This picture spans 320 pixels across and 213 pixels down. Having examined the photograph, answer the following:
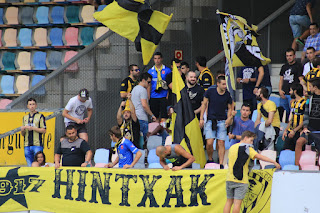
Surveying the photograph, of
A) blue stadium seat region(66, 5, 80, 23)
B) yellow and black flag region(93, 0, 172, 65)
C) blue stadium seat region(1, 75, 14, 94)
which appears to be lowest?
blue stadium seat region(1, 75, 14, 94)

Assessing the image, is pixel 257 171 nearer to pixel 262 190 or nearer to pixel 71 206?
pixel 262 190

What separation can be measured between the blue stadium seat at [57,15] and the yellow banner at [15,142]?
393 centimetres

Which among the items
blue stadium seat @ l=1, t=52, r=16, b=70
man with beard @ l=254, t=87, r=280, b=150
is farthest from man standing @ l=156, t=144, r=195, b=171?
blue stadium seat @ l=1, t=52, r=16, b=70

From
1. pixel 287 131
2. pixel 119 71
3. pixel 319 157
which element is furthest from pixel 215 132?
pixel 119 71

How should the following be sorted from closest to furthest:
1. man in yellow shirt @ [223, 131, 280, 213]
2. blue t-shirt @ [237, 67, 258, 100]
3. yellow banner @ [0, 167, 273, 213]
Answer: man in yellow shirt @ [223, 131, 280, 213] < yellow banner @ [0, 167, 273, 213] < blue t-shirt @ [237, 67, 258, 100]

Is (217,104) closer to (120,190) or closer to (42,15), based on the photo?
(120,190)

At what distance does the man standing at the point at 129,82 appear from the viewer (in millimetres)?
15055

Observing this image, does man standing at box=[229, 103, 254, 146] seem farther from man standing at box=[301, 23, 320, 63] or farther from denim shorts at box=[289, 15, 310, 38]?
denim shorts at box=[289, 15, 310, 38]

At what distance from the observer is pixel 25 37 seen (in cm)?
2039

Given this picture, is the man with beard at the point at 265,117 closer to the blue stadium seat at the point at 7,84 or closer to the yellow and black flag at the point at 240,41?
the yellow and black flag at the point at 240,41

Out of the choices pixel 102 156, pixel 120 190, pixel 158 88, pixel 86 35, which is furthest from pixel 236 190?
pixel 86 35

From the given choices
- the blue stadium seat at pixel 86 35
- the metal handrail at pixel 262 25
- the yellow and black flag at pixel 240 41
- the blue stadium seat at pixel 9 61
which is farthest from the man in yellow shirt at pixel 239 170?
the blue stadium seat at pixel 9 61

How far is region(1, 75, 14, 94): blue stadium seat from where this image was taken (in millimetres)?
19875

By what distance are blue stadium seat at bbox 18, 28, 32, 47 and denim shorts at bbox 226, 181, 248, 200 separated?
11.3m
